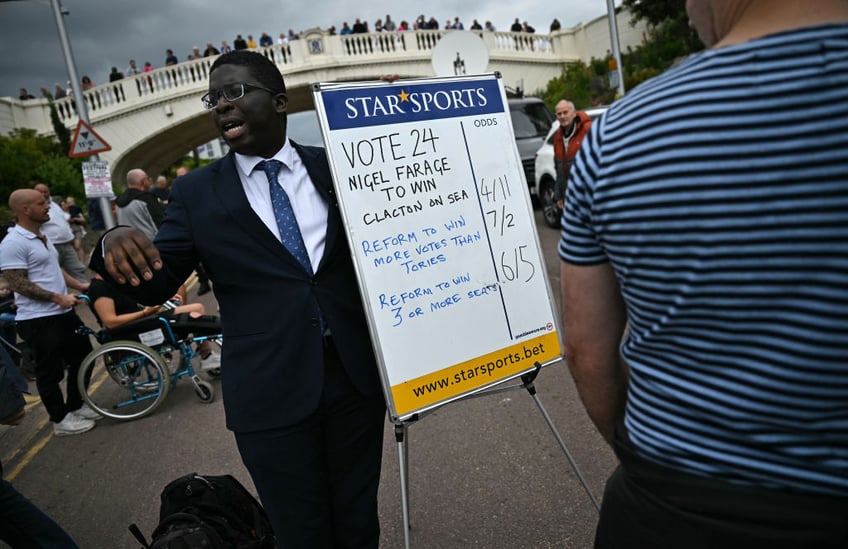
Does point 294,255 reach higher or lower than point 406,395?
higher

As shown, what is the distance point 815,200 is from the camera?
82 cm

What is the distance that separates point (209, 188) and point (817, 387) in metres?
1.77

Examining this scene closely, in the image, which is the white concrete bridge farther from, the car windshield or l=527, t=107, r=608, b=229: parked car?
l=527, t=107, r=608, b=229: parked car

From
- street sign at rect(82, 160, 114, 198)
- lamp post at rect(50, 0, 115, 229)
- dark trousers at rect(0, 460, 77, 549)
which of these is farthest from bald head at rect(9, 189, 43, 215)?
lamp post at rect(50, 0, 115, 229)

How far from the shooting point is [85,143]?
10.3 m

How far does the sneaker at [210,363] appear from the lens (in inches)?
229

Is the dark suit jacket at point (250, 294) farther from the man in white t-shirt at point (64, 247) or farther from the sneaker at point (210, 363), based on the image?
the man in white t-shirt at point (64, 247)

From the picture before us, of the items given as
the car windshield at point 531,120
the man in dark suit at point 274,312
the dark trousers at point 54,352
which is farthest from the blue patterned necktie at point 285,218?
the car windshield at point 531,120

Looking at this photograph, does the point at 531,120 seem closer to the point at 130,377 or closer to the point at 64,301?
the point at 130,377

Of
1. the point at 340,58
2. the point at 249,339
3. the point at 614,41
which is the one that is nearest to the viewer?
the point at 249,339

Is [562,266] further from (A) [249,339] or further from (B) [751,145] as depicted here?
(A) [249,339]

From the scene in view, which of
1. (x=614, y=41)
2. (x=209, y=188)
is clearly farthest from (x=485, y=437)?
(x=614, y=41)

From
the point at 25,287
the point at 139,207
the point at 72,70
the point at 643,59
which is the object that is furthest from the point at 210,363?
the point at 643,59

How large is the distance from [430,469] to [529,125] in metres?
10.8
